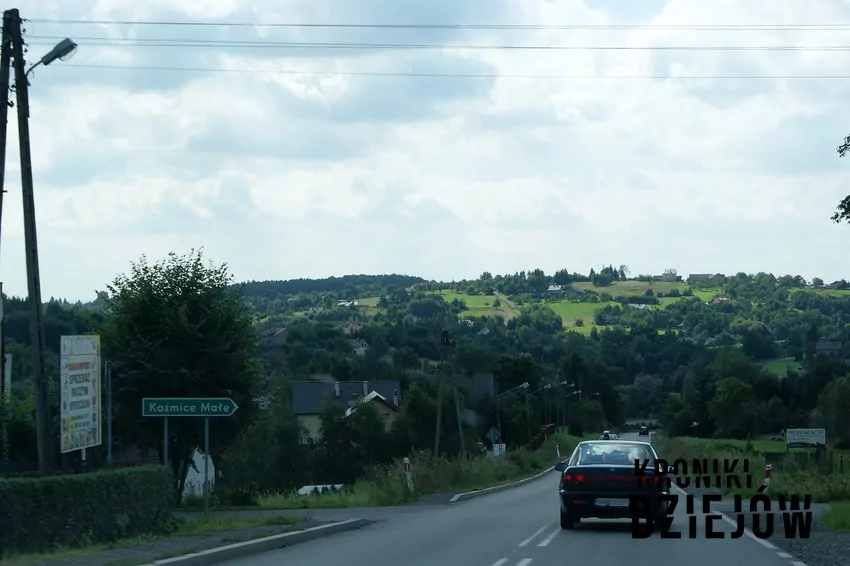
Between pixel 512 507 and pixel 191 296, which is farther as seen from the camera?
pixel 191 296

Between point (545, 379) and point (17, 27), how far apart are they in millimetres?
106555

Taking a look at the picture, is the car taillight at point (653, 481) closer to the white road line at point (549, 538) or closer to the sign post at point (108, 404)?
the white road line at point (549, 538)

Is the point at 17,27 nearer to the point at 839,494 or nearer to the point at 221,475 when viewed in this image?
the point at 839,494

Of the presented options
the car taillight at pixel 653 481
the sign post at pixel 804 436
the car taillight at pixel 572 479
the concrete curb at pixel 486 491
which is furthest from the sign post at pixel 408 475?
the sign post at pixel 804 436

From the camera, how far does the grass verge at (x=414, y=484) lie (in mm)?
29234

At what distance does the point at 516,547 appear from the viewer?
15.8 metres

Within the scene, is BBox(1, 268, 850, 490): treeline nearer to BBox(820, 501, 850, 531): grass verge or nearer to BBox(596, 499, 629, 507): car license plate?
BBox(596, 499, 629, 507): car license plate

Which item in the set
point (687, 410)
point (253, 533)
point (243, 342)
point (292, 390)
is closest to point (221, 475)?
point (292, 390)

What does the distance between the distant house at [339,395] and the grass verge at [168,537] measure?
59.8 m

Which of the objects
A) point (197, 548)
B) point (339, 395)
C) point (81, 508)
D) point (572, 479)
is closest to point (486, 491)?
point (572, 479)

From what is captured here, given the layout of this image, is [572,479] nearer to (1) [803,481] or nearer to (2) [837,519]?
(2) [837,519]

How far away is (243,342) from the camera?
3291 centimetres

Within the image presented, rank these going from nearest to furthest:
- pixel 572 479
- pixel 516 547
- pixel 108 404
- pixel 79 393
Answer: pixel 516 547, pixel 572 479, pixel 79 393, pixel 108 404

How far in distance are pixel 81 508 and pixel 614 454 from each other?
8.85 metres
